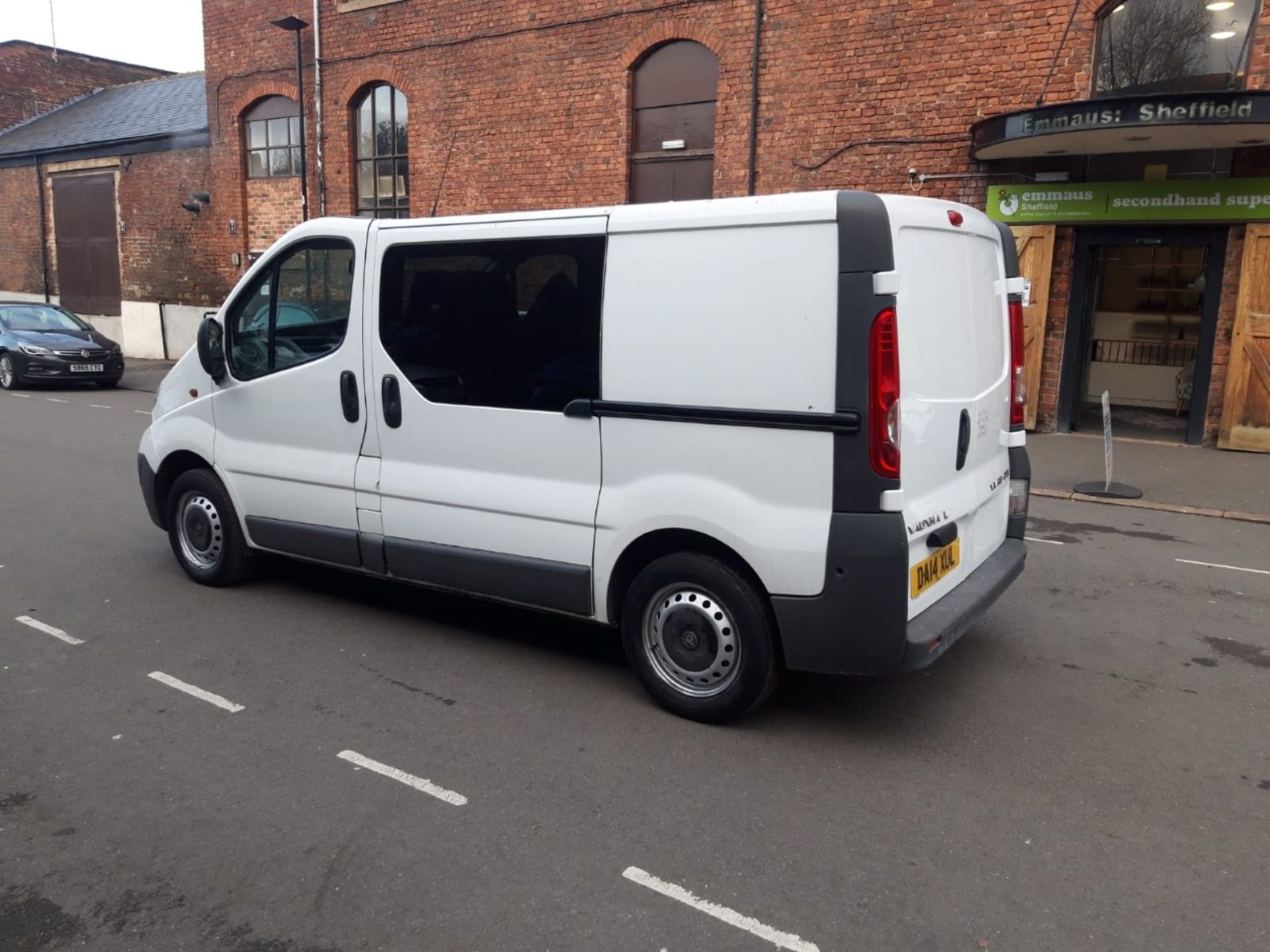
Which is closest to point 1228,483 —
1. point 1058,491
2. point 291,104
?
point 1058,491

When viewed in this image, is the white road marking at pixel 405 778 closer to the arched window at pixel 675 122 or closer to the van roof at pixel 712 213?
the van roof at pixel 712 213

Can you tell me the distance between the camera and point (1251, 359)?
433 inches

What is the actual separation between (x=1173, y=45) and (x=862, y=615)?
405 inches

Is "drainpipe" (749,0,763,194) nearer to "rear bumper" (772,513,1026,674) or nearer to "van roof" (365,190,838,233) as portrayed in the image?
"van roof" (365,190,838,233)

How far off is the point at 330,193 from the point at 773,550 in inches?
671

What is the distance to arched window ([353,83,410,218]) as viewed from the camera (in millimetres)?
17703

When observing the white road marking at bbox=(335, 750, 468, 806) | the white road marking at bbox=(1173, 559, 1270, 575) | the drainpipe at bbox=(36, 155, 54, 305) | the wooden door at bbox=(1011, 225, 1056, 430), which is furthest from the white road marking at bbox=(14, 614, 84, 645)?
the drainpipe at bbox=(36, 155, 54, 305)

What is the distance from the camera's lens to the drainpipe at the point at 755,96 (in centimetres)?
1331

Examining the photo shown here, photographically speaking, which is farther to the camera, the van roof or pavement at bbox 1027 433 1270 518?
pavement at bbox 1027 433 1270 518

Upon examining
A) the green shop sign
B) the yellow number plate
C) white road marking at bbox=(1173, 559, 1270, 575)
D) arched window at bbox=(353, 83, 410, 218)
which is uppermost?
arched window at bbox=(353, 83, 410, 218)

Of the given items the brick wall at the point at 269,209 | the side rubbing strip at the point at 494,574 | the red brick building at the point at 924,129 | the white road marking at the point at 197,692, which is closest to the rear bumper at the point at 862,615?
the side rubbing strip at the point at 494,574

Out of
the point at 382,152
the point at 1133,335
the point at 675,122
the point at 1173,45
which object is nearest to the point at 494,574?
the point at 1173,45

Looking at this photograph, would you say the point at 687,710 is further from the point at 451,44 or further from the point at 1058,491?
the point at 451,44

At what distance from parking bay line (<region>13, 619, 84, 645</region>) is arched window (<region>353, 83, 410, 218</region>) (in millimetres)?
13055
